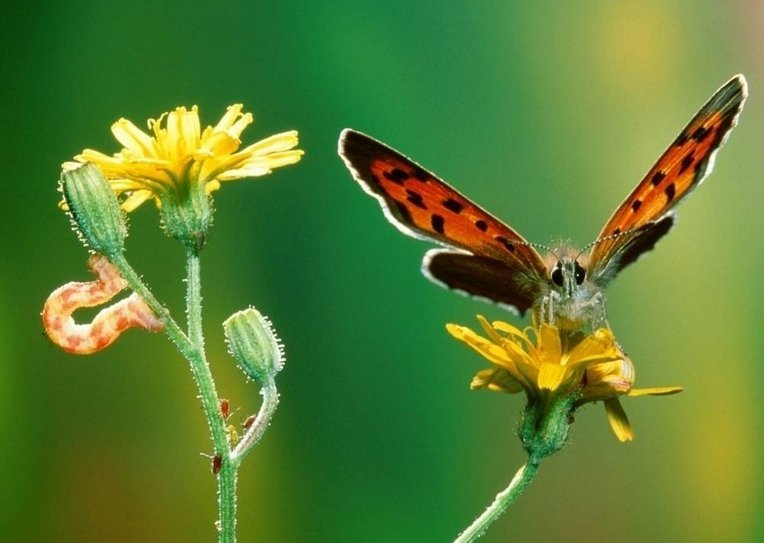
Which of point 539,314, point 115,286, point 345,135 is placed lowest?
point 539,314

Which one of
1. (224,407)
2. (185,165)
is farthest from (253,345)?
(185,165)

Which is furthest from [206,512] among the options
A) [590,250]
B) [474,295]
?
[590,250]

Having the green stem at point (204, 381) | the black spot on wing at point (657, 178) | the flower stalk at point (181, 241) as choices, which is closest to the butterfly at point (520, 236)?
the black spot on wing at point (657, 178)

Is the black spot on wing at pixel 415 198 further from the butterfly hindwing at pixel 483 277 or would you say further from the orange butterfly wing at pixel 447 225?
the butterfly hindwing at pixel 483 277

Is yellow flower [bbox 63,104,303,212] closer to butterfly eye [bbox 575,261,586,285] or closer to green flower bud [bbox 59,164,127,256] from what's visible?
green flower bud [bbox 59,164,127,256]

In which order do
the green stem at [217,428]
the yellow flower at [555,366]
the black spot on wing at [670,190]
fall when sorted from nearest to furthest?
the green stem at [217,428] < the yellow flower at [555,366] < the black spot on wing at [670,190]

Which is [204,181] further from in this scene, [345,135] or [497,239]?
[497,239]

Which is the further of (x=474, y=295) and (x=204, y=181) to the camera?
(x=474, y=295)
